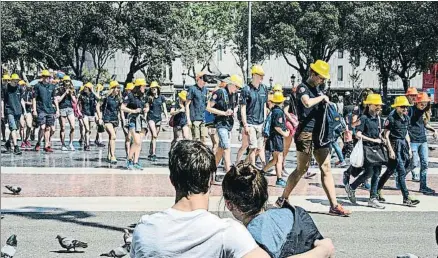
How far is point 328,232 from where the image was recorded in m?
8.12

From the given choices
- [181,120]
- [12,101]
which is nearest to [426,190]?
[181,120]

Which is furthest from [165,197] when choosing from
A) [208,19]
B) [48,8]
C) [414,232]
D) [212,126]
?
[208,19]

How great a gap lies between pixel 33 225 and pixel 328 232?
329 centimetres

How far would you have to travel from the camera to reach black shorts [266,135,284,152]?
1176cm

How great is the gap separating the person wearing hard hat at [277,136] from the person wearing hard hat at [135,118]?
2.53 m

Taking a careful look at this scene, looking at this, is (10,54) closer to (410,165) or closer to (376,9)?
(376,9)

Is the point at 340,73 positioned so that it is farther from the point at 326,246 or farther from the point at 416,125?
the point at 326,246

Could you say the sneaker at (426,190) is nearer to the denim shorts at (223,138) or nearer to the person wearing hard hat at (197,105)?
the denim shorts at (223,138)

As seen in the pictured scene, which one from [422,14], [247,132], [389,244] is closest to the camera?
[389,244]

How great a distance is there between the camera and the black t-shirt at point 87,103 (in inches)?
722

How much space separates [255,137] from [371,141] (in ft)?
7.55

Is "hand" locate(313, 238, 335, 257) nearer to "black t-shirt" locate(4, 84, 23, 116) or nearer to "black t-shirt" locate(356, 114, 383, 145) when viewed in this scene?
"black t-shirt" locate(356, 114, 383, 145)

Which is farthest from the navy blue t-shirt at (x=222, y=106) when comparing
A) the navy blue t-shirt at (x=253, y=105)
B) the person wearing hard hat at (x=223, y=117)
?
the navy blue t-shirt at (x=253, y=105)

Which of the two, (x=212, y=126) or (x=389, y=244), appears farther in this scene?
(x=212, y=126)
